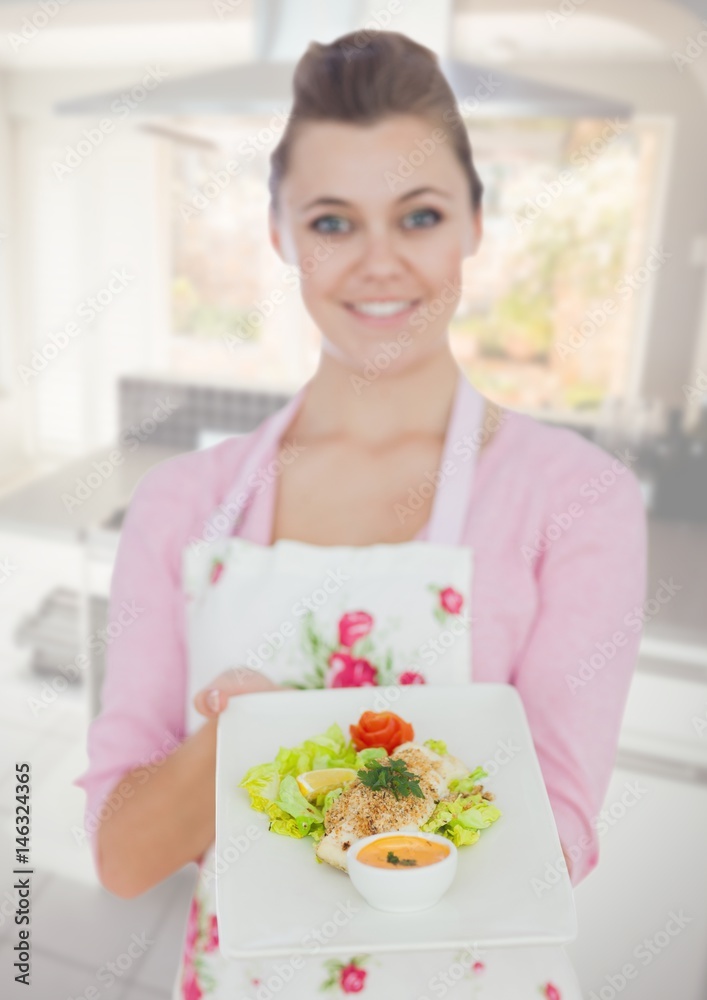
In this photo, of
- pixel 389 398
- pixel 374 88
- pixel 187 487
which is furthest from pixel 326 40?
pixel 187 487

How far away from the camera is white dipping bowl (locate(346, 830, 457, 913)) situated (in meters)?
0.58

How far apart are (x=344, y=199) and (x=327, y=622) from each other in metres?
0.42

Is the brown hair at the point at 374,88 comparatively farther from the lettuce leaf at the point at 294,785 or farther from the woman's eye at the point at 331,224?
the lettuce leaf at the point at 294,785

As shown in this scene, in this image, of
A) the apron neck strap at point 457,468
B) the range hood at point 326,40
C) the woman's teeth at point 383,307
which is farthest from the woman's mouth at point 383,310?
the range hood at point 326,40

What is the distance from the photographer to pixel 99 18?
1.00 metres

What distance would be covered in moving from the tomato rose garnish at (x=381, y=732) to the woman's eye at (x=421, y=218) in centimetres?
46

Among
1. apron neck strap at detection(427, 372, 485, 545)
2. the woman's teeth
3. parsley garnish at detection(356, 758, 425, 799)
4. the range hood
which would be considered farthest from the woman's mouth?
parsley garnish at detection(356, 758, 425, 799)

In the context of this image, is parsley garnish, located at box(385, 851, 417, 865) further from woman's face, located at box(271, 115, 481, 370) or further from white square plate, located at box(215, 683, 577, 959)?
woman's face, located at box(271, 115, 481, 370)

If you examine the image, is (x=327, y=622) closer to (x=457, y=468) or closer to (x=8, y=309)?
(x=457, y=468)

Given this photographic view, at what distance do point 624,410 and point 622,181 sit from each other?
0.27 meters

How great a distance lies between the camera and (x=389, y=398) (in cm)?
93

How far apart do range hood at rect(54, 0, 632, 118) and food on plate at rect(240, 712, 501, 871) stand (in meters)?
0.63

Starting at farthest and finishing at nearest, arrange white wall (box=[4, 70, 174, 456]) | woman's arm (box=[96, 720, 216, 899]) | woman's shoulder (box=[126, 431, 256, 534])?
1. white wall (box=[4, 70, 174, 456])
2. woman's shoulder (box=[126, 431, 256, 534])
3. woman's arm (box=[96, 720, 216, 899])

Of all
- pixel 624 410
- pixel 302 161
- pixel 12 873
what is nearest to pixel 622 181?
pixel 624 410
